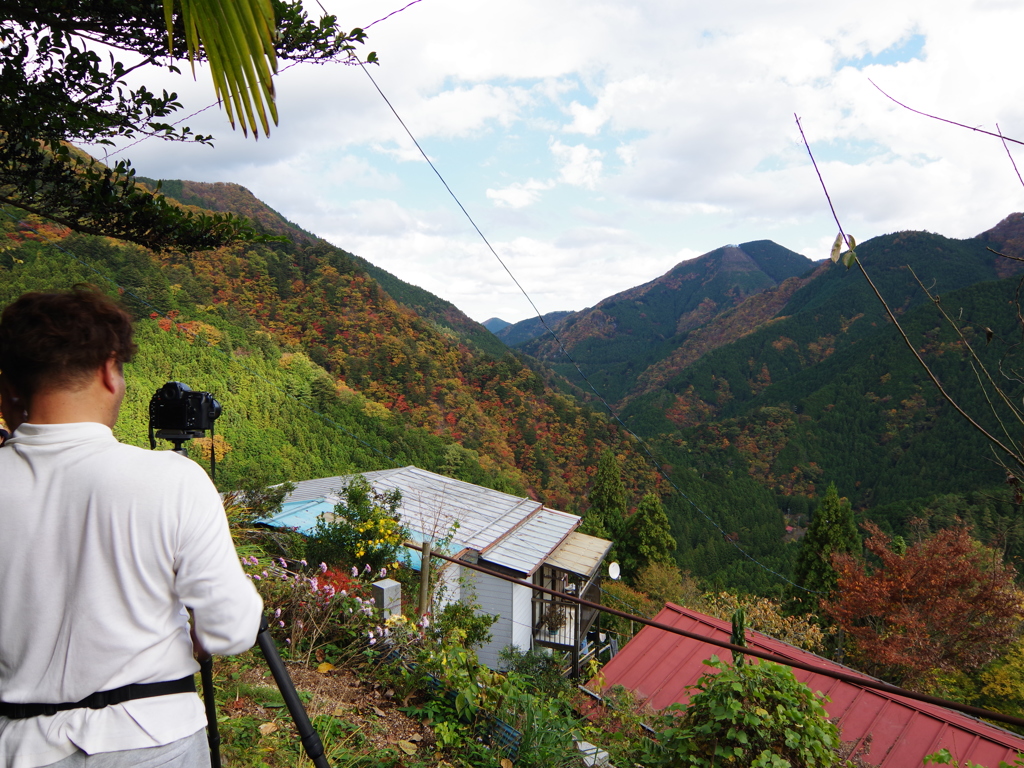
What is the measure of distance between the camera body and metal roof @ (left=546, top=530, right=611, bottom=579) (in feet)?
31.3

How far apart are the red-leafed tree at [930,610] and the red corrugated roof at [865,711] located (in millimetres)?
7730

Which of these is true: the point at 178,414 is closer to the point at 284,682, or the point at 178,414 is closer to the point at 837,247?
the point at 284,682

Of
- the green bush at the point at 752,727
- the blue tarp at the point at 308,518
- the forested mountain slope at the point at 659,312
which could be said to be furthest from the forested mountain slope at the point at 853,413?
the forested mountain slope at the point at 659,312

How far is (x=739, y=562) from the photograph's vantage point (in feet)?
80.1

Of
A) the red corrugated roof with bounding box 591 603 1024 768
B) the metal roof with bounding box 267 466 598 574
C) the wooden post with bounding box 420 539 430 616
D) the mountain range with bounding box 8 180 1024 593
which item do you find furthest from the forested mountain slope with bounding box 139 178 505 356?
the wooden post with bounding box 420 539 430 616

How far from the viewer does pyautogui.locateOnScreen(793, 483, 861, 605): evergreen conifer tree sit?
15.8m

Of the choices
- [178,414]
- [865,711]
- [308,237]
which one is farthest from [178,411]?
[308,237]

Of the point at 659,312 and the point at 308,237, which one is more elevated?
the point at 659,312

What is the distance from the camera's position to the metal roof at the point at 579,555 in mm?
10367

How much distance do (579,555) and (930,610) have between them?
7915 millimetres

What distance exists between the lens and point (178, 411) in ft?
4.19

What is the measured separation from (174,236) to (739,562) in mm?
25853

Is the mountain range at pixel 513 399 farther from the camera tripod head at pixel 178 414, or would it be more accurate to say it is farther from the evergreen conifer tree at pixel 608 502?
the evergreen conifer tree at pixel 608 502

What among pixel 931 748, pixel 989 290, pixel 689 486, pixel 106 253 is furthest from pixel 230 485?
pixel 989 290
